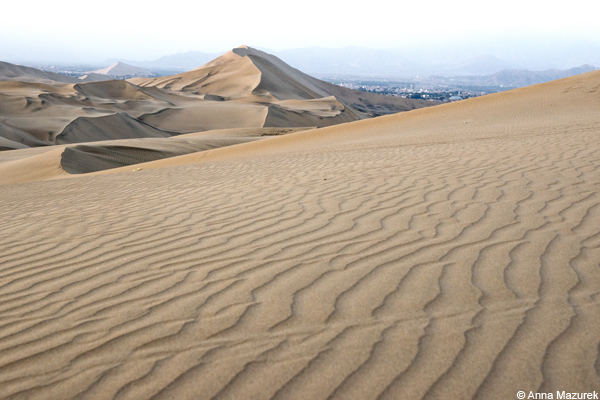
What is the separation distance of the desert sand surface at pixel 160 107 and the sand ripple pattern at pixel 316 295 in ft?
61.1

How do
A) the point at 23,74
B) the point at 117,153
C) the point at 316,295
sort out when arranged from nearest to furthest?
the point at 316,295, the point at 117,153, the point at 23,74

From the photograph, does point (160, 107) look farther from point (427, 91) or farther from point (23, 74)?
point (427, 91)

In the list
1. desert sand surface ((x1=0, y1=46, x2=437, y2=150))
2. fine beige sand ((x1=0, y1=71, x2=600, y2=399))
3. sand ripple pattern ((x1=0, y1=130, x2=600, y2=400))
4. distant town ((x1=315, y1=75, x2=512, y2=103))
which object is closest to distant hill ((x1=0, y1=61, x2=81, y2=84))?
desert sand surface ((x1=0, y1=46, x2=437, y2=150))

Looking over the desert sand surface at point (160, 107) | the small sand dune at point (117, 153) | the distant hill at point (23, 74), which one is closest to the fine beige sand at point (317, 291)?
the small sand dune at point (117, 153)

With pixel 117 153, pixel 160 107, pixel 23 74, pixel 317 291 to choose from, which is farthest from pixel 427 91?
pixel 317 291

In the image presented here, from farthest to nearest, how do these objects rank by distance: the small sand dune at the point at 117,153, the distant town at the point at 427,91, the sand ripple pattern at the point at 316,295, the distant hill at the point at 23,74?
the distant town at the point at 427,91, the distant hill at the point at 23,74, the small sand dune at the point at 117,153, the sand ripple pattern at the point at 316,295

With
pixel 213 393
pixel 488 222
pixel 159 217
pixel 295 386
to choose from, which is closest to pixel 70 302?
pixel 213 393

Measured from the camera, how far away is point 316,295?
9.09 feet

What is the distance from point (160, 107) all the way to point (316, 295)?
3423 cm

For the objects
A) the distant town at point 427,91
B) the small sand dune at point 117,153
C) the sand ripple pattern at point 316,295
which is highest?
the distant town at point 427,91

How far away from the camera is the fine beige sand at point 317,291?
83.1 inches

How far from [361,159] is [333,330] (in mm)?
5636

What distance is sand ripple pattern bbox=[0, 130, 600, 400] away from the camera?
6.91 feet

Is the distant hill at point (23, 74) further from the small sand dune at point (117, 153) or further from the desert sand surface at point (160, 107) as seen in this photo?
the small sand dune at point (117, 153)
